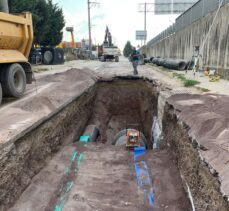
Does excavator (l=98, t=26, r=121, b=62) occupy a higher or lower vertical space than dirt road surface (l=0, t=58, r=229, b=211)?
higher

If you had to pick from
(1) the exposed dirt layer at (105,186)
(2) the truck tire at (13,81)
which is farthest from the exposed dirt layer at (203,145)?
(2) the truck tire at (13,81)

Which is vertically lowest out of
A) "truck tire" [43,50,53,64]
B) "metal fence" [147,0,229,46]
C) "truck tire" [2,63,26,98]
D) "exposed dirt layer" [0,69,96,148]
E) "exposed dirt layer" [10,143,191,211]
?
"exposed dirt layer" [10,143,191,211]

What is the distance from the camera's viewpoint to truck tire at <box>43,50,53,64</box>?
24.6 meters

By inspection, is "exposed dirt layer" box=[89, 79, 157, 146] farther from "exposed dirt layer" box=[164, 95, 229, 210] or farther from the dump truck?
"exposed dirt layer" box=[164, 95, 229, 210]

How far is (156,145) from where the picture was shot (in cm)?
824

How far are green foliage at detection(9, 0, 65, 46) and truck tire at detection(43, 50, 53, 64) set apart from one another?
1303 mm

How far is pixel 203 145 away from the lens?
151 inches

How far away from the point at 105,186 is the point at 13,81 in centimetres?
401

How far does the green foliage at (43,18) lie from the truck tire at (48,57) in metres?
1.30

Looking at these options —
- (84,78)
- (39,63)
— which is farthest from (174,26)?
(84,78)

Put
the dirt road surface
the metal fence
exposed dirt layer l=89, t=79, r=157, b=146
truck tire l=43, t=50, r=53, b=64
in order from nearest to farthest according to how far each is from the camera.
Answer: the dirt road surface
exposed dirt layer l=89, t=79, r=157, b=146
the metal fence
truck tire l=43, t=50, r=53, b=64

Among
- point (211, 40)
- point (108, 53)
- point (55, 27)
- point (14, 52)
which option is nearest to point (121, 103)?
point (211, 40)

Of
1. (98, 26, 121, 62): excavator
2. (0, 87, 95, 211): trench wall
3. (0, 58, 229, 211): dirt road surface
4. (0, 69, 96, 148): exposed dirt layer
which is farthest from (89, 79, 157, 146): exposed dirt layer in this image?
(98, 26, 121, 62): excavator

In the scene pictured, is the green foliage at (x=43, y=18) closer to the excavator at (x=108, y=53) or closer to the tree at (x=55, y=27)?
the tree at (x=55, y=27)
